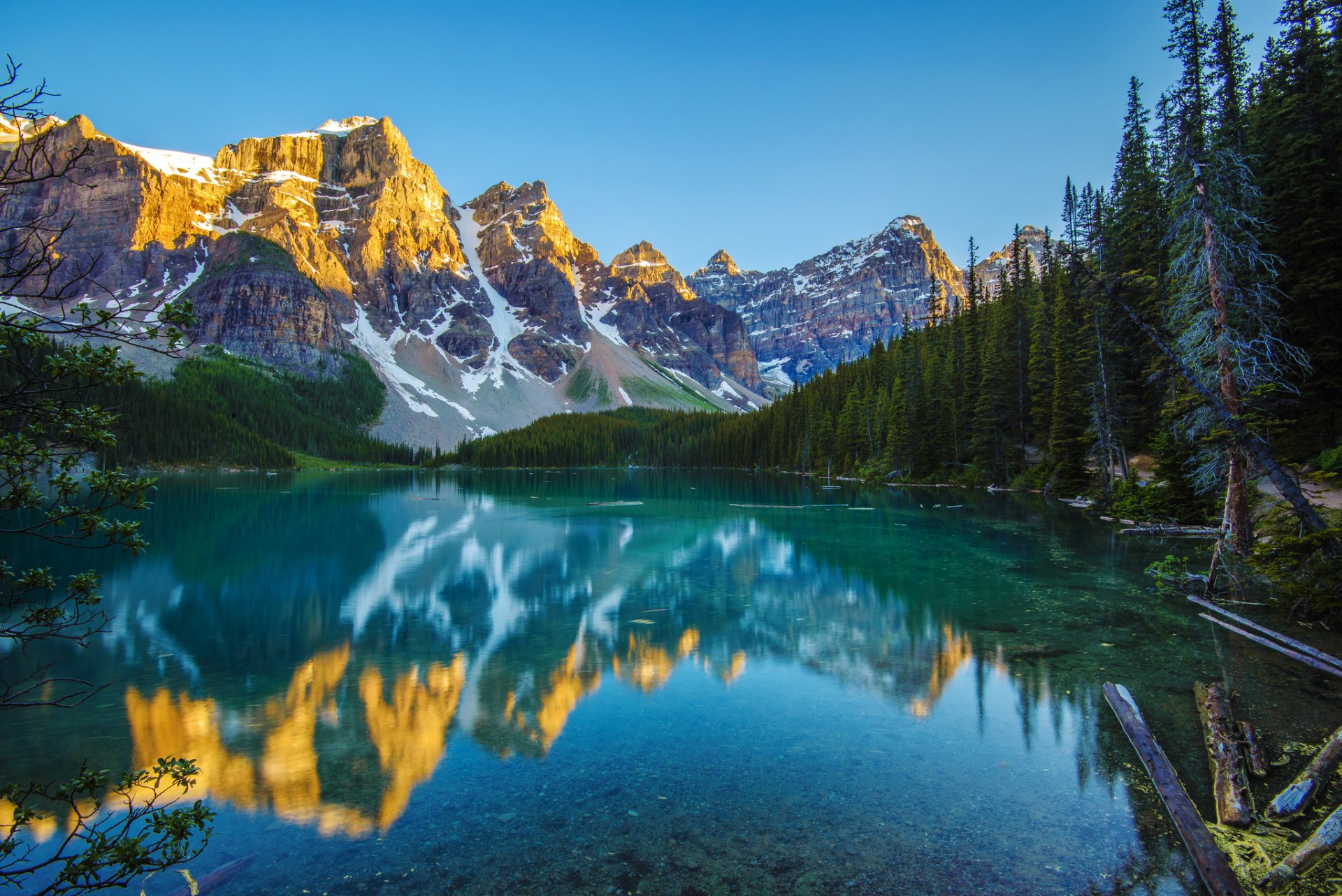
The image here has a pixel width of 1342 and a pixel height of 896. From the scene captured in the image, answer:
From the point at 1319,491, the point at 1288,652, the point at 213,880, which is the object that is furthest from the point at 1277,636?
the point at 213,880

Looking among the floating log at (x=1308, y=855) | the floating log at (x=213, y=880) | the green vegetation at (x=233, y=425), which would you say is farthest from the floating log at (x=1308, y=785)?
the green vegetation at (x=233, y=425)

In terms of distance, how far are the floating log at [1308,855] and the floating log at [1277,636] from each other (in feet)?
23.5

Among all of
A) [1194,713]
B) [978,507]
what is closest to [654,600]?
[1194,713]

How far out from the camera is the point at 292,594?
75.9 ft

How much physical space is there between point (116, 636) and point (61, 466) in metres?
16.0

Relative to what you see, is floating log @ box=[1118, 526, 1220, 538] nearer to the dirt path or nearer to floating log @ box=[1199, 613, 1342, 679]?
the dirt path

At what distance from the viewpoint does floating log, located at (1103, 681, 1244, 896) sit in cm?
737

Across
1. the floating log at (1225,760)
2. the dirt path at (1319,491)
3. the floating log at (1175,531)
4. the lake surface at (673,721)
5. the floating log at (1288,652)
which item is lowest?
the lake surface at (673,721)

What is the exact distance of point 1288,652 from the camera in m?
13.7

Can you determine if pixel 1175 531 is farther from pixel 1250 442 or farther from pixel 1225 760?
pixel 1225 760

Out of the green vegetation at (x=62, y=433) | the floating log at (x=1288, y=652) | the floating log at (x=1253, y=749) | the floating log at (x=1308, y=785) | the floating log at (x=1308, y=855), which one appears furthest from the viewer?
the floating log at (x=1288, y=652)

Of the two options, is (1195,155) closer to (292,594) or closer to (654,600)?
(654,600)

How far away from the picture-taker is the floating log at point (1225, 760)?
28.2ft

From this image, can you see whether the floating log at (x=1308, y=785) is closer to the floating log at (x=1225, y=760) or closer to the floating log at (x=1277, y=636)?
the floating log at (x=1225, y=760)
